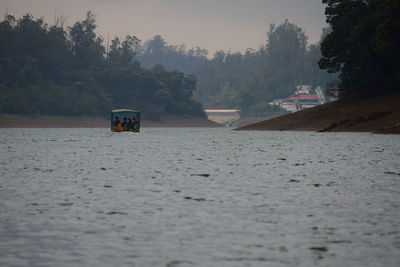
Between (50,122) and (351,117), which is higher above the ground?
(351,117)

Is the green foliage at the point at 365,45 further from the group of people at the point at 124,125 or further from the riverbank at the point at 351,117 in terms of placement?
the group of people at the point at 124,125

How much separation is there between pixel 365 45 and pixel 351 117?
8620 mm

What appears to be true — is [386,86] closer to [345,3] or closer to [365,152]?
[345,3]

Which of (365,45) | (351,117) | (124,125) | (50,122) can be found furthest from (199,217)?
(50,122)

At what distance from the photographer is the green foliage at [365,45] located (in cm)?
7994

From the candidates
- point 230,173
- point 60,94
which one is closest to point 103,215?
point 230,173

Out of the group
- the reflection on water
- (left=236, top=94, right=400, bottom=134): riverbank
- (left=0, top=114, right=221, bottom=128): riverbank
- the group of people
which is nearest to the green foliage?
(left=236, top=94, right=400, bottom=134): riverbank

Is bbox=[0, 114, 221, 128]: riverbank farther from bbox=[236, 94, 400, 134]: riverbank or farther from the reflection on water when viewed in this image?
the reflection on water

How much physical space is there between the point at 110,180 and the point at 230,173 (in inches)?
211

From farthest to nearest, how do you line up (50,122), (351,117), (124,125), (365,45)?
(50,122), (124,125), (365,45), (351,117)

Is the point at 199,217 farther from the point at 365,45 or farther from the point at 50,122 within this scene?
the point at 50,122

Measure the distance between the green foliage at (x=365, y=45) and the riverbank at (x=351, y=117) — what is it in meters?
2.60

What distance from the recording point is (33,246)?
1271 cm

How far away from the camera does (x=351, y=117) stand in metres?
84.9
